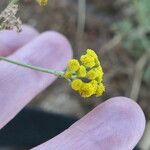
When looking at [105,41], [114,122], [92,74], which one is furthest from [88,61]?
[105,41]

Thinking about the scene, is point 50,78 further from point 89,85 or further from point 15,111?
point 89,85

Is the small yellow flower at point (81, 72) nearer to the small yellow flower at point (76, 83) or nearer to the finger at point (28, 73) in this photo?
the small yellow flower at point (76, 83)

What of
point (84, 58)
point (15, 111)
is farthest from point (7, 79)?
point (84, 58)

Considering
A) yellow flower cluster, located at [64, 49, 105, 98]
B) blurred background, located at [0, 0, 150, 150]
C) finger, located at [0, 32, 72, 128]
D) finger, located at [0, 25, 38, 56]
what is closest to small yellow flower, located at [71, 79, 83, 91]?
yellow flower cluster, located at [64, 49, 105, 98]

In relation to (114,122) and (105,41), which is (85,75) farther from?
(105,41)

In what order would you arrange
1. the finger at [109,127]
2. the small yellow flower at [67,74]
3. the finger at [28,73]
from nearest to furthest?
the small yellow flower at [67,74]
the finger at [109,127]
the finger at [28,73]

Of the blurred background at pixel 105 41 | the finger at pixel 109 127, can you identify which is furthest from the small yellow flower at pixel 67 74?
the blurred background at pixel 105 41
